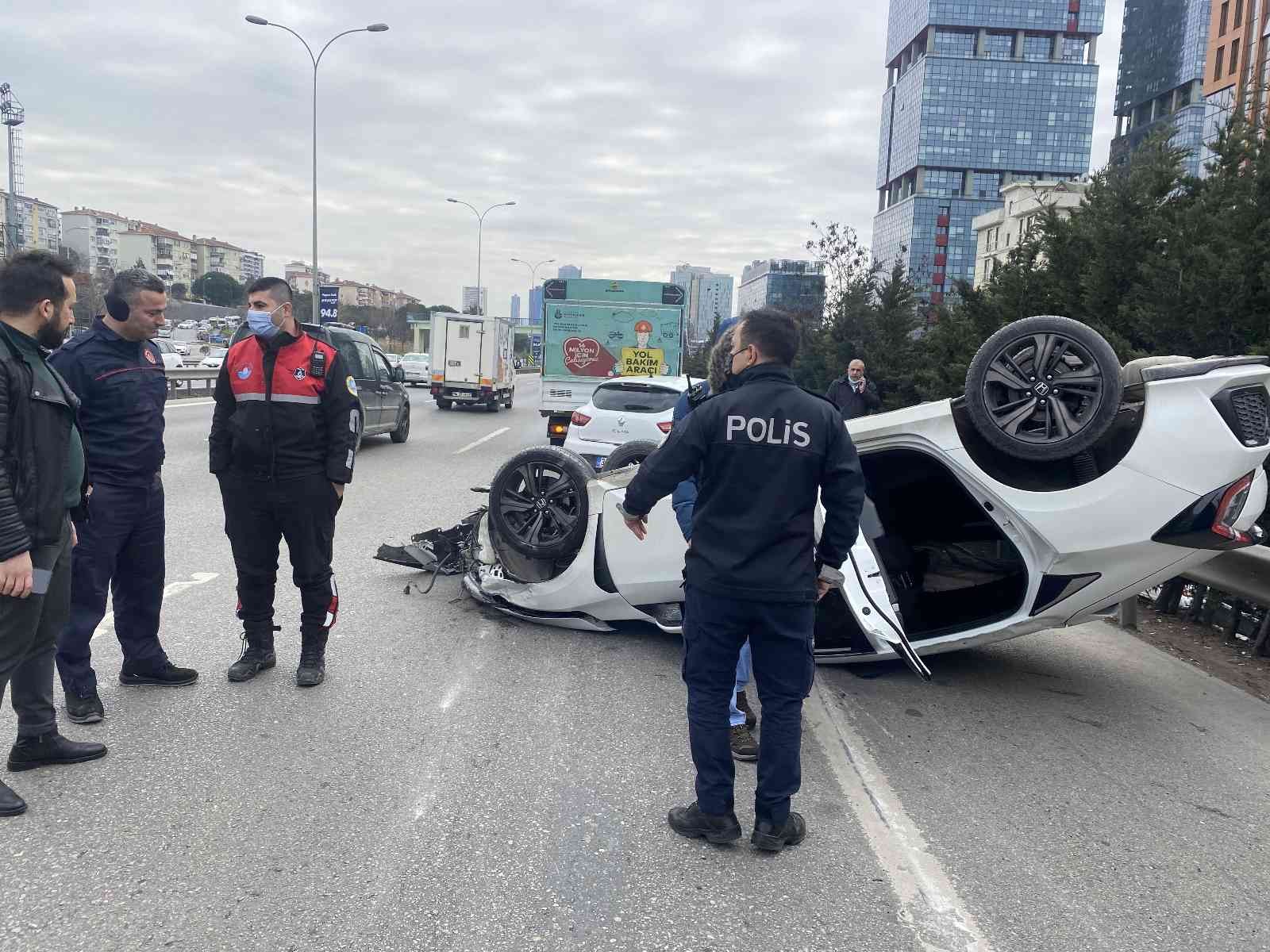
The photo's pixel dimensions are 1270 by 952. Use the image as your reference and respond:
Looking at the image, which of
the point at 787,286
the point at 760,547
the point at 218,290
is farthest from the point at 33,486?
the point at 218,290

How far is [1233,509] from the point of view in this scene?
13.9 ft

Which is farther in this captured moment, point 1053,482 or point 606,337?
point 606,337

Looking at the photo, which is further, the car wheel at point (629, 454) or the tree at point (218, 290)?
the tree at point (218, 290)

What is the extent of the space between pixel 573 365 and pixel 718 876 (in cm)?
1624

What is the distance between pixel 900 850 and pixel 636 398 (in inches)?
382

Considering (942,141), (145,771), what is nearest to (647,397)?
(145,771)

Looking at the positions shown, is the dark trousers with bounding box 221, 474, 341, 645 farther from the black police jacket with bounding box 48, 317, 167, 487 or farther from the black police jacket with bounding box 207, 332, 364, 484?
the black police jacket with bounding box 48, 317, 167, 487

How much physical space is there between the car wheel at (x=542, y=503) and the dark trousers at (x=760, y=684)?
98.1 inches

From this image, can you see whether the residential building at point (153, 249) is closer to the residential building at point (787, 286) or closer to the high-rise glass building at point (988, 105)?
the residential building at point (787, 286)

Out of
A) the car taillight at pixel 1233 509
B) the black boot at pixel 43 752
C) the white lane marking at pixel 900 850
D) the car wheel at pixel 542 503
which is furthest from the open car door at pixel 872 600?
the black boot at pixel 43 752

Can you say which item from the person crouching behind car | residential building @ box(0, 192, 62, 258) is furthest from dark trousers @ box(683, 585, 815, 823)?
residential building @ box(0, 192, 62, 258)

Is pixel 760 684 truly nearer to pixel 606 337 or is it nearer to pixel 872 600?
pixel 872 600

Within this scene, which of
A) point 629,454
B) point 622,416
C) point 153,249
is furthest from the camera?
point 153,249

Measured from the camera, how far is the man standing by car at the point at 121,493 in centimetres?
438
